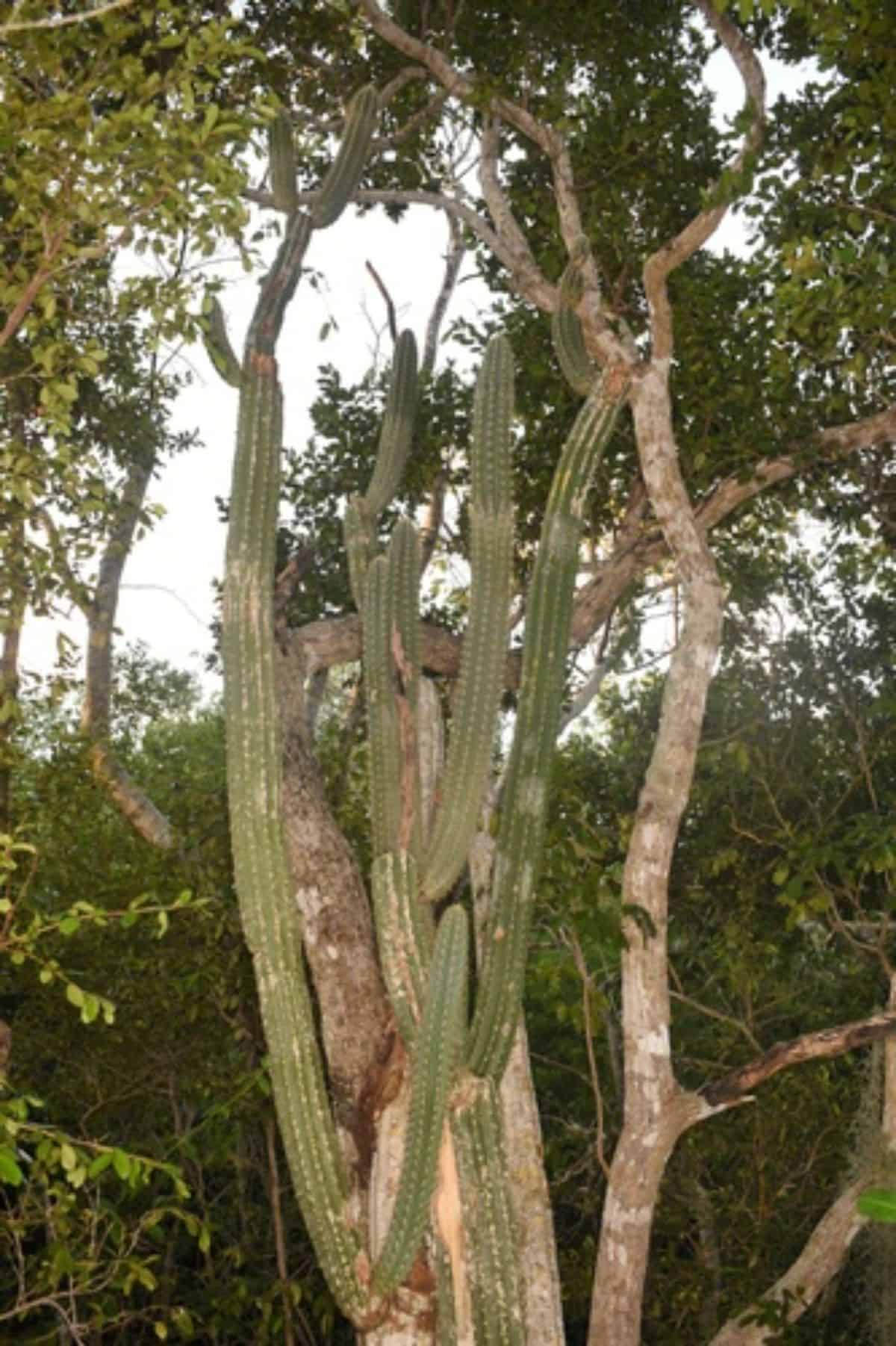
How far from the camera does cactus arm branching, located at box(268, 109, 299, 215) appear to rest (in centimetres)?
563

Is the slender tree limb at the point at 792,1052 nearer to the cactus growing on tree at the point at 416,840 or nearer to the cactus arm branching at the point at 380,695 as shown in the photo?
the cactus growing on tree at the point at 416,840

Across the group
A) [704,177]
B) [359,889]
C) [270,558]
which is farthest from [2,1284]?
[704,177]

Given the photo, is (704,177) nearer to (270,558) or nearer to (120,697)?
(270,558)

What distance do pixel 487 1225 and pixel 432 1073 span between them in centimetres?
58

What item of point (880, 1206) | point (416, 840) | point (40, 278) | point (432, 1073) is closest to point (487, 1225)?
point (432, 1073)

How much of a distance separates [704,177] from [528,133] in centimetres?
102

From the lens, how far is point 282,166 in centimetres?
563

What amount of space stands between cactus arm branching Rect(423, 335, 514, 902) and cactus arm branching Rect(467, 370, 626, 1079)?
106 millimetres

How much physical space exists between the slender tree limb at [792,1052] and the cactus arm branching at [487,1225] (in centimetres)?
93

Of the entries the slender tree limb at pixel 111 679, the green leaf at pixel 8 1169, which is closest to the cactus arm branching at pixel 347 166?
the slender tree limb at pixel 111 679

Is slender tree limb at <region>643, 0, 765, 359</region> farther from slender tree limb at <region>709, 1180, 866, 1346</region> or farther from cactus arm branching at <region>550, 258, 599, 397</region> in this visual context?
slender tree limb at <region>709, 1180, 866, 1346</region>

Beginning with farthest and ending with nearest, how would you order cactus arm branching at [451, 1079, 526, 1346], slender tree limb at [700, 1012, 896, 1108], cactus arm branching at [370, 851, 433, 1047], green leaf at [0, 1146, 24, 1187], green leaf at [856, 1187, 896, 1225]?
slender tree limb at [700, 1012, 896, 1108] < cactus arm branching at [370, 851, 433, 1047] < cactus arm branching at [451, 1079, 526, 1346] < green leaf at [0, 1146, 24, 1187] < green leaf at [856, 1187, 896, 1225]

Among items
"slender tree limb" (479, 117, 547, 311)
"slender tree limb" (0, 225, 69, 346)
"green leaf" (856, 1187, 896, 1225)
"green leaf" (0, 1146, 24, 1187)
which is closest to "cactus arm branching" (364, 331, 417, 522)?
"slender tree limb" (479, 117, 547, 311)

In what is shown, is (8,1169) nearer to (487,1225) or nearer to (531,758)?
(487,1225)
